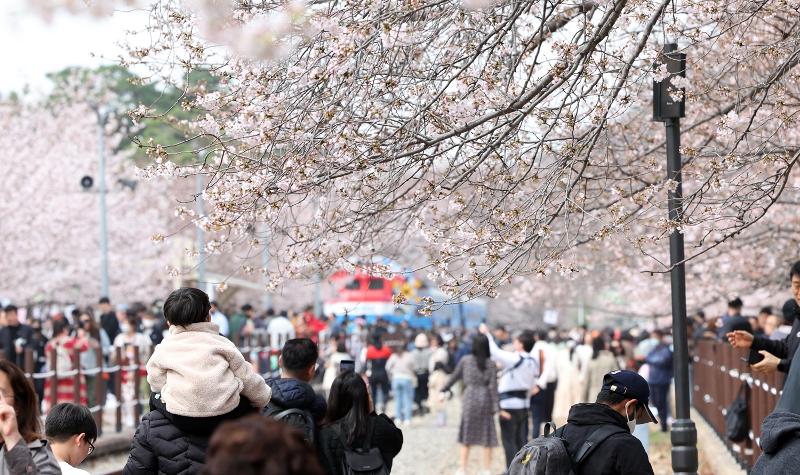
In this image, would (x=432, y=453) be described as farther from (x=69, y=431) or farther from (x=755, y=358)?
(x=69, y=431)

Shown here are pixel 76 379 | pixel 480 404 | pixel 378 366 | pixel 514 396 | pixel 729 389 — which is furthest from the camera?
pixel 378 366

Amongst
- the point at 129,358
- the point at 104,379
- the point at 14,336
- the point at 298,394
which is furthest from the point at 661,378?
the point at 298,394

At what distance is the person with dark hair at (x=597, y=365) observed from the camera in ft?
77.0

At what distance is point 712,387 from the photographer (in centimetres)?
2059

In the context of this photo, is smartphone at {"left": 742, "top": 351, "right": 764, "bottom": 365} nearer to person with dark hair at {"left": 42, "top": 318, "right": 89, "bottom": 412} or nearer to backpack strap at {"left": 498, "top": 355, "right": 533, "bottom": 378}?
backpack strap at {"left": 498, "top": 355, "right": 533, "bottom": 378}

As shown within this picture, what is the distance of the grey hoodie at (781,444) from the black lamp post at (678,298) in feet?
13.5

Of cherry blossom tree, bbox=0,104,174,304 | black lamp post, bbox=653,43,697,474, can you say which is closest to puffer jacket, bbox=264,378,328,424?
black lamp post, bbox=653,43,697,474

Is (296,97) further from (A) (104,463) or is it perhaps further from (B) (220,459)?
(A) (104,463)

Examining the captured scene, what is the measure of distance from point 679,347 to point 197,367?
423cm

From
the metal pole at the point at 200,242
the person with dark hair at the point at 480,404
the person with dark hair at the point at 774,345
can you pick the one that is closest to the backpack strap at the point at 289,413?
the metal pole at the point at 200,242

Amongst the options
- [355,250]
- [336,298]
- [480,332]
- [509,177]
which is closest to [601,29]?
[509,177]

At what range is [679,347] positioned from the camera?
9117 millimetres

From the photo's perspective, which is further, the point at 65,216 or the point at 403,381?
the point at 65,216

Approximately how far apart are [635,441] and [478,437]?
1138 centimetres
